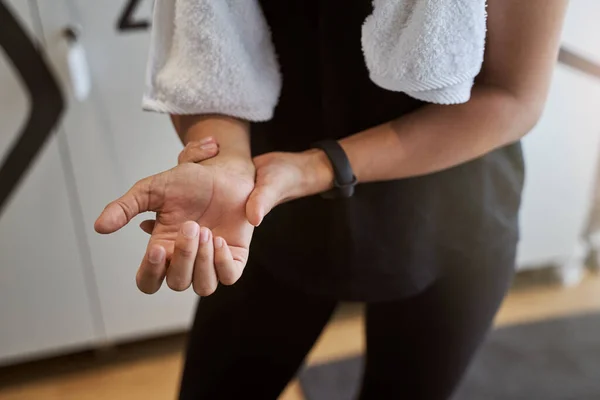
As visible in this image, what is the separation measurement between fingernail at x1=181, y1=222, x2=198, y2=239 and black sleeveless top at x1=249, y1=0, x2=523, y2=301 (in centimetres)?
20

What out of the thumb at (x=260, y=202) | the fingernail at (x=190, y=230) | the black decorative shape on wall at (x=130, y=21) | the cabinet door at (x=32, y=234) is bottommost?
the cabinet door at (x=32, y=234)

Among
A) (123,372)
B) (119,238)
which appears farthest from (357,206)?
(123,372)

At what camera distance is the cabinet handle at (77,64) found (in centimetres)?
101

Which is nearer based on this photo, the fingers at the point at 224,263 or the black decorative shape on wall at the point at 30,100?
the fingers at the point at 224,263

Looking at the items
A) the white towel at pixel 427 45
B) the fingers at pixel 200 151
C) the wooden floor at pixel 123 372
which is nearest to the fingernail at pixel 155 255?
the fingers at pixel 200 151

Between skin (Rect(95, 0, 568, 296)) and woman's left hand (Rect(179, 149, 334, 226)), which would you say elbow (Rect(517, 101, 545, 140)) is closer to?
skin (Rect(95, 0, 568, 296))

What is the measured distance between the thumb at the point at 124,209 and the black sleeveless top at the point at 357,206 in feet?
0.56

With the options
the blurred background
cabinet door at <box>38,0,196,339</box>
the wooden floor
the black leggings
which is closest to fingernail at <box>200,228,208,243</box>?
the black leggings

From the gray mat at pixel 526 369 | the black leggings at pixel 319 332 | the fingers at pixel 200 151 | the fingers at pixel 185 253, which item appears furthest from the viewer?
the gray mat at pixel 526 369

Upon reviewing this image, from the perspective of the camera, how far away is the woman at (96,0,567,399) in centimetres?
48

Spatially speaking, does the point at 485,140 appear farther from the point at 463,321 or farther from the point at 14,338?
the point at 14,338

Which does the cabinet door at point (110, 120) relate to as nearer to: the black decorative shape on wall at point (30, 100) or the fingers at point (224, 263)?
the black decorative shape on wall at point (30, 100)

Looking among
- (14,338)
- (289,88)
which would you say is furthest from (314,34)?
(14,338)

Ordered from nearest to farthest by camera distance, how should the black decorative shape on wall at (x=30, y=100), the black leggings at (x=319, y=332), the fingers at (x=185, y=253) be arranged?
the fingers at (x=185, y=253) → the black leggings at (x=319, y=332) → the black decorative shape on wall at (x=30, y=100)
